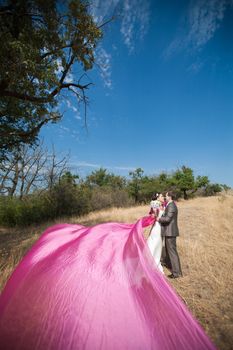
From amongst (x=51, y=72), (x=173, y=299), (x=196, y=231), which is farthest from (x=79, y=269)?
(x=196, y=231)

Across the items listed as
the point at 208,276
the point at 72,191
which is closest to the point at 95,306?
the point at 208,276

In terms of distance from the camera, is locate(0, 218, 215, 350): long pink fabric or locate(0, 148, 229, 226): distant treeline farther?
locate(0, 148, 229, 226): distant treeline

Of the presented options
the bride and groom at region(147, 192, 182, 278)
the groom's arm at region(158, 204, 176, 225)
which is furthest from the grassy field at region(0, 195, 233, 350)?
the groom's arm at region(158, 204, 176, 225)

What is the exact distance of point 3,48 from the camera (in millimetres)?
5992

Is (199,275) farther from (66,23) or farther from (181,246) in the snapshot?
(66,23)

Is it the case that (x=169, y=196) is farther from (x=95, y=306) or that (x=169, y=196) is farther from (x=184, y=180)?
(x=184, y=180)

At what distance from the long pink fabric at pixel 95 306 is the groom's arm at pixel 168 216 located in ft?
7.77

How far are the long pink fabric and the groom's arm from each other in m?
2.37

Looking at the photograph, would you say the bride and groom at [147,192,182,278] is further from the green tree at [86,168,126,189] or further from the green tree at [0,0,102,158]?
the green tree at [86,168,126,189]

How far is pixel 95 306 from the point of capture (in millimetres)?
2135

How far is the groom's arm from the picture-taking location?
5141mm

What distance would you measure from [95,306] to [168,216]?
3372 mm

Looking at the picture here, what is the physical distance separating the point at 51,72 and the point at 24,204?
1361 centimetres

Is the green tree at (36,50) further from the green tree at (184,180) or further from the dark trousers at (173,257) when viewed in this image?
the green tree at (184,180)
